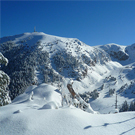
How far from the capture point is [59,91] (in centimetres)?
2495

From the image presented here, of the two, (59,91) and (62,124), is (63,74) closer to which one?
(59,91)

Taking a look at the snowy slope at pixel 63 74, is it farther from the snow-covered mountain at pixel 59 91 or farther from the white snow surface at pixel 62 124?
the white snow surface at pixel 62 124

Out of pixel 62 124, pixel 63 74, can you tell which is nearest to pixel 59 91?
pixel 62 124

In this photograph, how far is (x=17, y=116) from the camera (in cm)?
732

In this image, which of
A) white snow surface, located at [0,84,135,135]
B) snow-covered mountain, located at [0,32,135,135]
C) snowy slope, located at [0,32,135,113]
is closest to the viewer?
white snow surface, located at [0,84,135,135]

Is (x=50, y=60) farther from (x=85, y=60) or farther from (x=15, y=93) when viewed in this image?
(x=15, y=93)

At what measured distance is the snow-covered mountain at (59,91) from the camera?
6520mm

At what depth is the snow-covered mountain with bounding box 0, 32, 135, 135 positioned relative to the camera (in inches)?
257

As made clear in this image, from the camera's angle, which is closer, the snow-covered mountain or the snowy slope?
the snow-covered mountain

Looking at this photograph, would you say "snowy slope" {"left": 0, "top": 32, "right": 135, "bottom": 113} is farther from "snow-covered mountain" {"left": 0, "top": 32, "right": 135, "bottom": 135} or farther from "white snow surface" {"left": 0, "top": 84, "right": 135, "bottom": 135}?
"white snow surface" {"left": 0, "top": 84, "right": 135, "bottom": 135}

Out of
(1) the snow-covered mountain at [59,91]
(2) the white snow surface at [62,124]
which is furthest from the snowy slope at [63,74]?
(2) the white snow surface at [62,124]

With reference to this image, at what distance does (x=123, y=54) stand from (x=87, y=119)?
5909 inches

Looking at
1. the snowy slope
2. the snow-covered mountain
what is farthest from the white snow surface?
Result: the snowy slope

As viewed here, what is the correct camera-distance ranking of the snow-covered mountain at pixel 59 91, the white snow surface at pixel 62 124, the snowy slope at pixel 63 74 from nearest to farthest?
the white snow surface at pixel 62 124 → the snow-covered mountain at pixel 59 91 → the snowy slope at pixel 63 74
